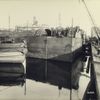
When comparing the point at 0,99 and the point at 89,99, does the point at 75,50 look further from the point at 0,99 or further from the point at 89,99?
the point at 89,99

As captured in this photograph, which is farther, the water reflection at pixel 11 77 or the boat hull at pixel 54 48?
the boat hull at pixel 54 48

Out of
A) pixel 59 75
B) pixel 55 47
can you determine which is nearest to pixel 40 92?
pixel 59 75

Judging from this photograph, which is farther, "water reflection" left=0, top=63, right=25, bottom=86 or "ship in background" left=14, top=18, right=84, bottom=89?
"ship in background" left=14, top=18, right=84, bottom=89

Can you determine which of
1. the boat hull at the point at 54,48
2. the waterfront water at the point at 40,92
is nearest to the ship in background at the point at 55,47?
the boat hull at the point at 54,48

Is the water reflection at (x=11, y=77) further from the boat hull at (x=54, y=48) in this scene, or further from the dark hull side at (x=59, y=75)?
the boat hull at (x=54, y=48)

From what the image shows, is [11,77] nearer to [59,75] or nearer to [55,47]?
[59,75]

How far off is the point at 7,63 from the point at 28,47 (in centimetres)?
464

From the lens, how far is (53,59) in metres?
14.5

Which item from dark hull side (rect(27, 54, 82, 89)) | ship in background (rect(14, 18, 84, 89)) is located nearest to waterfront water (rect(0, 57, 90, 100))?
dark hull side (rect(27, 54, 82, 89))

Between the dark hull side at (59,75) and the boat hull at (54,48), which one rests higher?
the boat hull at (54,48)

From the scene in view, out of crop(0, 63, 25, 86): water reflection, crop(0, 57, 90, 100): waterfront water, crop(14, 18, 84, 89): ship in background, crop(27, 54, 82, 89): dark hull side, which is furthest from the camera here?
crop(14, 18, 84, 89): ship in background

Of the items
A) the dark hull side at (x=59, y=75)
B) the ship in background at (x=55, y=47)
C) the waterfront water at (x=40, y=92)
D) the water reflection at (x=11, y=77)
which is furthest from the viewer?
the ship in background at (x=55, y=47)

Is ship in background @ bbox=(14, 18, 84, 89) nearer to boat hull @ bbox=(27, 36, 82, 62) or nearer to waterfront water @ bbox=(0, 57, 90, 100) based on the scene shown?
boat hull @ bbox=(27, 36, 82, 62)

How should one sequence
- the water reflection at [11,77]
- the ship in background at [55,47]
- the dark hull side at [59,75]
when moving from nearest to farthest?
the dark hull side at [59,75]
the water reflection at [11,77]
the ship in background at [55,47]
